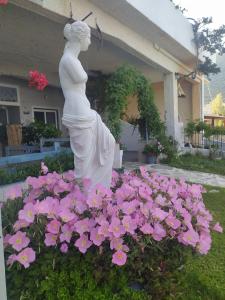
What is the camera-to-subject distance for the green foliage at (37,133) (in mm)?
8047

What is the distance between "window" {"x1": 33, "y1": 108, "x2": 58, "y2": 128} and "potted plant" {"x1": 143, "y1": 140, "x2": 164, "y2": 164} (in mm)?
3542

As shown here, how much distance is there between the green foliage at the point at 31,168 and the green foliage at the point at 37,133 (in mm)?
1720

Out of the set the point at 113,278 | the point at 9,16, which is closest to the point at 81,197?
the point at 113,278

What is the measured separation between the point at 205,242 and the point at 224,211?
2667 millimetres

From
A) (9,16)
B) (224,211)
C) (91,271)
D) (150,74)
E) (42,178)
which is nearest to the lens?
(91,271)

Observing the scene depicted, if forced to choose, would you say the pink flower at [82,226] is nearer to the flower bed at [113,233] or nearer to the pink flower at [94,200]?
the flower bed at [113,233]

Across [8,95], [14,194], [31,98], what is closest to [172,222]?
[14,194]

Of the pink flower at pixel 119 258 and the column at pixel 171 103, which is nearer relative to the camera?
the pink flower at pixel 119 258

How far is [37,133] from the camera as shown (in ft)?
26.5

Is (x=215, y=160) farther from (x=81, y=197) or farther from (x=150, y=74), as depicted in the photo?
A: (x=81, y=197)

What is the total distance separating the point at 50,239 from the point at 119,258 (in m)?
0.43

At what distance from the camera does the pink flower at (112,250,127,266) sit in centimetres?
172

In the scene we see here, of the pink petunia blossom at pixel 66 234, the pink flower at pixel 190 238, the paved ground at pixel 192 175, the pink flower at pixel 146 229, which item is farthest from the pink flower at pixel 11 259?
the paved ground at pixel 192 175

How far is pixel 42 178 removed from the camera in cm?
246
